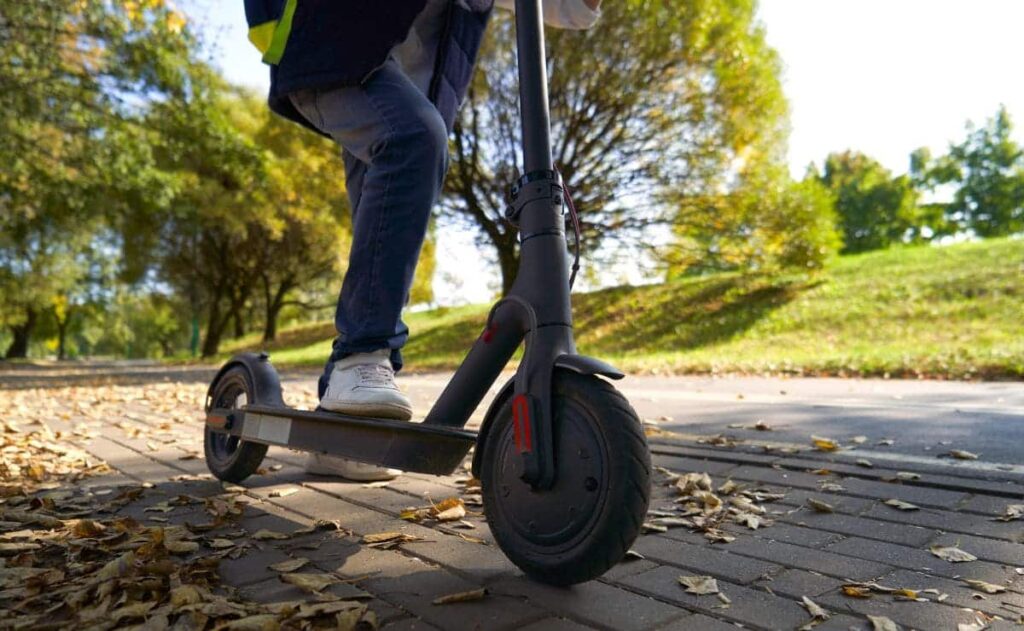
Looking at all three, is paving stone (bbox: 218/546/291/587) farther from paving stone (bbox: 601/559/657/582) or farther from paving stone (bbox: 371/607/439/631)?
paving stone (bbox: 601/559/657/582)

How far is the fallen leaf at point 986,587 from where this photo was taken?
1647mm

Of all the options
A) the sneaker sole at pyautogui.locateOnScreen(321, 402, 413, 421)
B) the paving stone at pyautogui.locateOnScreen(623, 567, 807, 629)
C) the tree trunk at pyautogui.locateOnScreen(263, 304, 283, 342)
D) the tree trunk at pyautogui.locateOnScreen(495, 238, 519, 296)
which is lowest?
the paving stone at pyautogui.locateOnScreen(623, 567, 807, 629)

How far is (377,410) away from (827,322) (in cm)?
1360

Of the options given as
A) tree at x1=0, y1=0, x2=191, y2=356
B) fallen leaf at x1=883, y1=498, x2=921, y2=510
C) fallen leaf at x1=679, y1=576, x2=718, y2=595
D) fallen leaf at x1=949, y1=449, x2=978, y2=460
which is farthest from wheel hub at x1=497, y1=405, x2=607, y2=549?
tree at x1=0, y1=0, x2=191, y2=356

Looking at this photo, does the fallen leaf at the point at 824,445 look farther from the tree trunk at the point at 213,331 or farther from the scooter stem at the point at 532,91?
the tree trunk at the point at 213,331

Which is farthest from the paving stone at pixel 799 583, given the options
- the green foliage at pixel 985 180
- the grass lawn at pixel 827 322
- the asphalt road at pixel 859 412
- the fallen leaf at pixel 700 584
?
the green foliage at pixel 985 180

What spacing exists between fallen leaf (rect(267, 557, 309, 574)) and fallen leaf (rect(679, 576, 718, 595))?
98 centimetres

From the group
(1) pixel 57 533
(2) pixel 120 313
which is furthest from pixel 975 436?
(2) pixel 120 313

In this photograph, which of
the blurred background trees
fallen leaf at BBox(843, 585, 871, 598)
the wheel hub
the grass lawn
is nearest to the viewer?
the wheel hub

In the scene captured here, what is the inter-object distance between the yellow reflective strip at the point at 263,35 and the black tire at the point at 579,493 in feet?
4.93

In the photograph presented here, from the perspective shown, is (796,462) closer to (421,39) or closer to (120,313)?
(421,39)

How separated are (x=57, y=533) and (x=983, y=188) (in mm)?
45441

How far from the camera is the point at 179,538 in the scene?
2098 millimetres

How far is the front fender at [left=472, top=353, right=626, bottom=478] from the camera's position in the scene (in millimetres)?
1580
